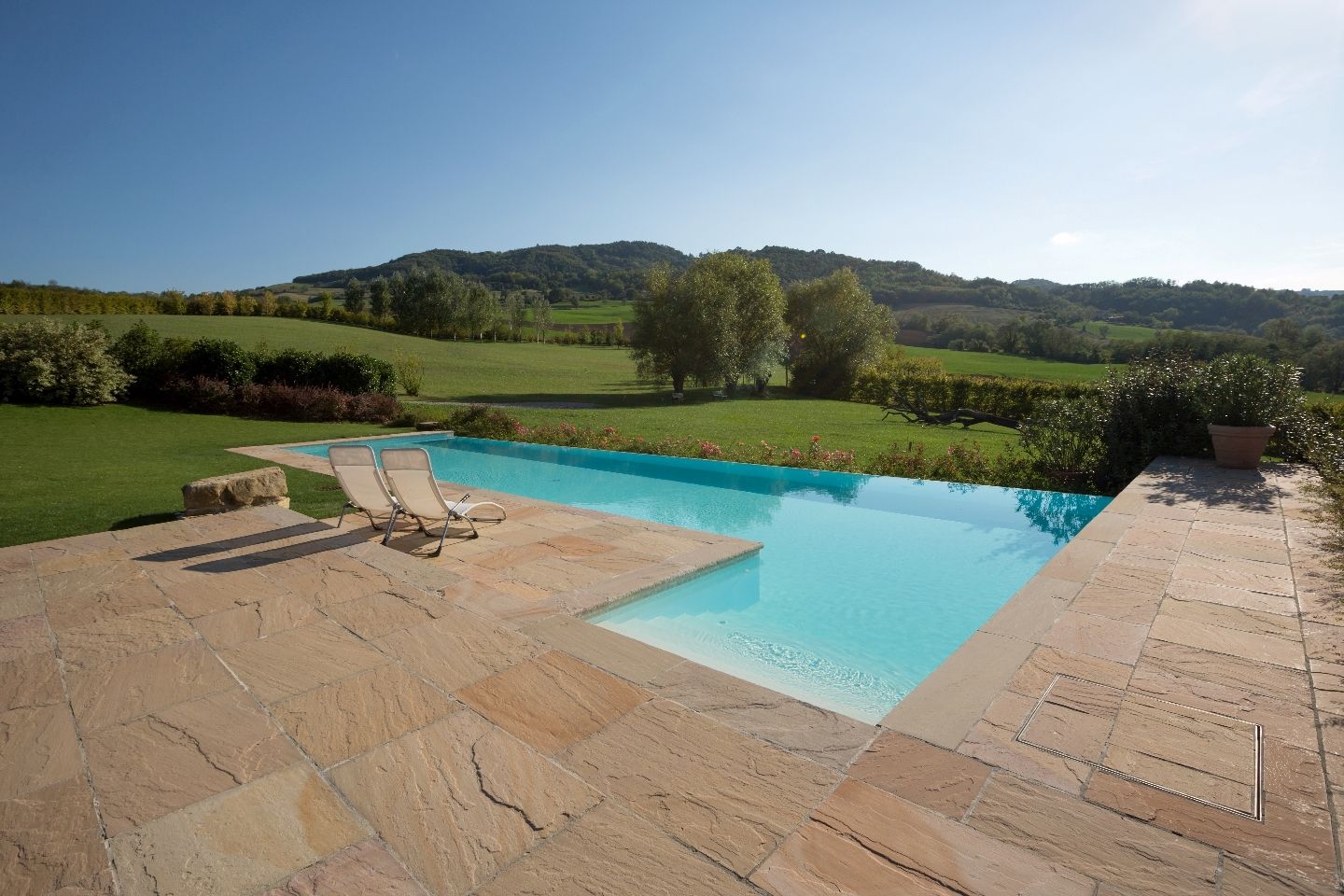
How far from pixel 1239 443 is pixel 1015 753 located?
799cm

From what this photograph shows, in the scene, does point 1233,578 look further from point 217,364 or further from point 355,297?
point 355,297

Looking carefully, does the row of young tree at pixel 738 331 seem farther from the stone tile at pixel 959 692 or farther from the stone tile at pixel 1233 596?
the stone tile at pixel 959 692

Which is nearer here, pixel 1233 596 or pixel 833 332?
pixel 1233 596

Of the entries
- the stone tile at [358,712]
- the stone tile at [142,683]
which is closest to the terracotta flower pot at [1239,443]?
the stone tile at [358,712]

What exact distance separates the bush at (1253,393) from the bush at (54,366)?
22.7 m

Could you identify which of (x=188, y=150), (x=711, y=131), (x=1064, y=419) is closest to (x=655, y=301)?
(x=711, y=131)

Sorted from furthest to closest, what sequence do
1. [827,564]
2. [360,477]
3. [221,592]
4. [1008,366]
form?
[1008,366]
[827,564]
[360,477]
[221,592]

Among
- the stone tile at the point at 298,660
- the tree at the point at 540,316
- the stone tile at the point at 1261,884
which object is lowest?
the stone tile at the point at 298,660


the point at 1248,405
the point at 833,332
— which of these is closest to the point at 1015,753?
the point at 1248,405

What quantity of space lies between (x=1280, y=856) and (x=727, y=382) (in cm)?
2702

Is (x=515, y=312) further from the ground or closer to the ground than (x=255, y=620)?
further from the ground

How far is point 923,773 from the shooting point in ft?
7.29

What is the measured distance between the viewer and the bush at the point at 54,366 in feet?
51.6

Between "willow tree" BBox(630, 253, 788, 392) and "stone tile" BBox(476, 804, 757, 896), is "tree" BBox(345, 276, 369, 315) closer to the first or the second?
"willow tree" BBox(630, 253, 788, 392)
